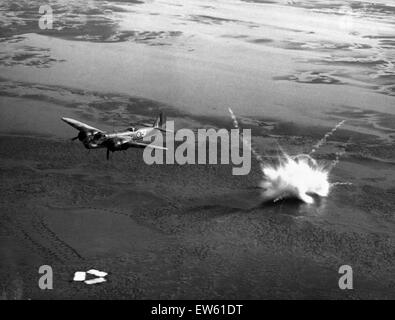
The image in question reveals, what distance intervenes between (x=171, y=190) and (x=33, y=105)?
3085 cm

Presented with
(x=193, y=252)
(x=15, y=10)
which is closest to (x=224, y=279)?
(x=193, y=252)

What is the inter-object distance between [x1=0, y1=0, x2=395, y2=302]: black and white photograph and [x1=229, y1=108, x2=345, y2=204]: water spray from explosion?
0.66ft

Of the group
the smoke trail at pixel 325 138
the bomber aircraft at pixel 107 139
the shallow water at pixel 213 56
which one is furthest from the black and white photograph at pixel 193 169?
the shallow water at pixel 213 56

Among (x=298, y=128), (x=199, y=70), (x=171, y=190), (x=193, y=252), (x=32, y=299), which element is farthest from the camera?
(x=199, y=70)

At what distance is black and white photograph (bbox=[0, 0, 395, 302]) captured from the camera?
3769cm

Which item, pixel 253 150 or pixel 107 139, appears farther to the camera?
pixel 253 150

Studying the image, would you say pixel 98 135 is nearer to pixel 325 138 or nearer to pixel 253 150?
pixel 253 150

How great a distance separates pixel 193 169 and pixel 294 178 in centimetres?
1077

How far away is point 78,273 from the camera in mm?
37188

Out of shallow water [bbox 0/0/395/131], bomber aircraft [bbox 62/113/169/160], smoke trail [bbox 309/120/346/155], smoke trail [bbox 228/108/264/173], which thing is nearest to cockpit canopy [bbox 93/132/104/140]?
bomber aircraft [bbox 62/113/169/160]

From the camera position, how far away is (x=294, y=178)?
52781 millimetres

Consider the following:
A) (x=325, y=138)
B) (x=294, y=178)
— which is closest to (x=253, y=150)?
(x=294, y=178)

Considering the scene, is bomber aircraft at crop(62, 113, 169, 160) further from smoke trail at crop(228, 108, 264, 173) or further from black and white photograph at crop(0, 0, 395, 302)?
smoke trail at crop(228, 108, 264, 173)
